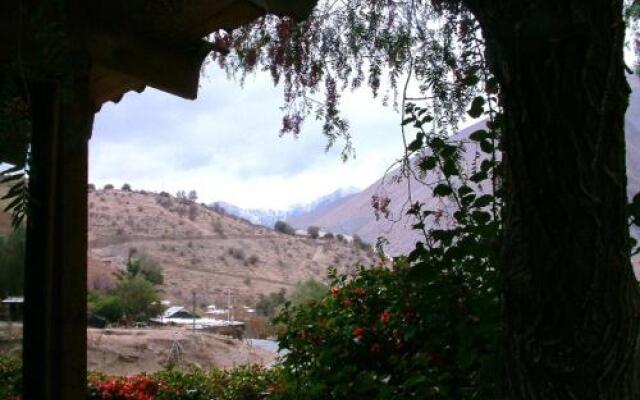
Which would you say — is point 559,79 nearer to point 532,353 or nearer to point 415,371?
point 532,353

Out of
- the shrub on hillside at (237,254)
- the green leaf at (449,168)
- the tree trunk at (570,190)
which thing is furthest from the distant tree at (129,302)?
the tree trunk at (570,190)

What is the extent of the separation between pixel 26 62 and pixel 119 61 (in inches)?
39.6

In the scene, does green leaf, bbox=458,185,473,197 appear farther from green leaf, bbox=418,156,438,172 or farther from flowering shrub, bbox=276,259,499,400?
flowering shrub, bbox=276,259,499,400

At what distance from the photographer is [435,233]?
187cm

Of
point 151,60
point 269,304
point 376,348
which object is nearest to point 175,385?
point 376,348

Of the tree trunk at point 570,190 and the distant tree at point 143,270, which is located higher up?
the distant tree at point 143,270

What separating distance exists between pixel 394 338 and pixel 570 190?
6.60 feet

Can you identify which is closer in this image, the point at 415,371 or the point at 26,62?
the point at 26,62

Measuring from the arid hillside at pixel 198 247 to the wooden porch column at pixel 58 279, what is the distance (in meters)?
20.2

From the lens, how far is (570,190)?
997 millimetres

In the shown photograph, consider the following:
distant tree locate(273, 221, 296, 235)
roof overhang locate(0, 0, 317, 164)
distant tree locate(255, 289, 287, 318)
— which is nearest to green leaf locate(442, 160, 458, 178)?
roof overhang locate(0, 0, 317, 164)

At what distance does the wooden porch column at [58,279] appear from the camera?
1959mm

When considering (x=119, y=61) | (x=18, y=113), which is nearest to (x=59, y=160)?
(x=119, y=61)

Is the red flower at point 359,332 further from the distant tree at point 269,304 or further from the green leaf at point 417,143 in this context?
the distant tree at point 269,304
